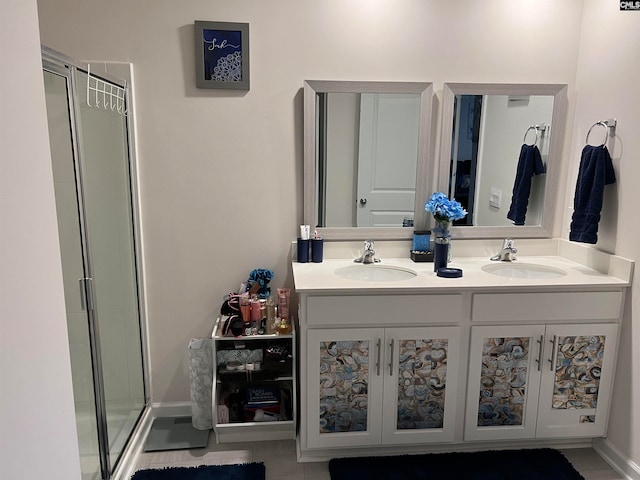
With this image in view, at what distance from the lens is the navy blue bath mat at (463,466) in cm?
219

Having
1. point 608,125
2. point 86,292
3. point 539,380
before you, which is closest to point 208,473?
point 86,292

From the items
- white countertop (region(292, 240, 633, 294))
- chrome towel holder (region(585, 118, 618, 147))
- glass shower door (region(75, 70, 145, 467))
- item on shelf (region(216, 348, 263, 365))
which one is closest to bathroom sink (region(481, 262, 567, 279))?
white countertop (region(292, 240, 633, 294))

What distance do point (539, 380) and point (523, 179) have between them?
1.05 m

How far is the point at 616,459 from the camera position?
7.47ft

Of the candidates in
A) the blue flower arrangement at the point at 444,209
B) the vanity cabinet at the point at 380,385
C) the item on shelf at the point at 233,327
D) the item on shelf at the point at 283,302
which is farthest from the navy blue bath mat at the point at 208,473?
the blue flower arrangement at the point at 444,209

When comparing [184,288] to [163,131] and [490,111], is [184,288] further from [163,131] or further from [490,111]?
[490,111]

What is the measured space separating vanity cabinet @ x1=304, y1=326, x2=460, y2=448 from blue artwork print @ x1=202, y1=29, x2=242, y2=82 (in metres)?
1.31

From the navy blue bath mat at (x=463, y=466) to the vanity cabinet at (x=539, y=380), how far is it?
100 mm

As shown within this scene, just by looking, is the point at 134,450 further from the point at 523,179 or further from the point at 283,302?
the point at 523,179

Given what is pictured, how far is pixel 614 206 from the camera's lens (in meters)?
2.28

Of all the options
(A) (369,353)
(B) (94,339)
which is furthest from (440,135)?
(B) (94,339)

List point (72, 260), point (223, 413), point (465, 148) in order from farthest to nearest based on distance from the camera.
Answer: point (465, 148) < point (223, 413) < point (72, 260)

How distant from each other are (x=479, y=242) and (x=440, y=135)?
0.63 meters

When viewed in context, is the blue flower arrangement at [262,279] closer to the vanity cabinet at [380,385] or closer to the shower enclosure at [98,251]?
the vanity cabinet at [380,385]
